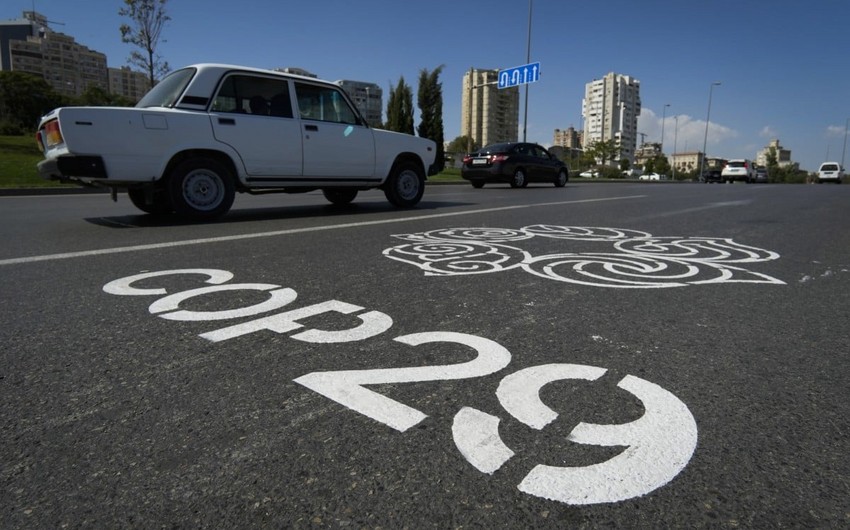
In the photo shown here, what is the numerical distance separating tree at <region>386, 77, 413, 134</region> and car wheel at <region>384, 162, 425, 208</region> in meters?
34.8

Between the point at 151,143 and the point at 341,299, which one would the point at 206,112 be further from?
the point at 341,299

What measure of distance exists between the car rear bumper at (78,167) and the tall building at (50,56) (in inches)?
4367

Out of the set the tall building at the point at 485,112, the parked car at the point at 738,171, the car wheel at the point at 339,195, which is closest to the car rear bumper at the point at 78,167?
the car wheel at the point at 339,195

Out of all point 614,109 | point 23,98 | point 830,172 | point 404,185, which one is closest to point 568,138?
point 614,109

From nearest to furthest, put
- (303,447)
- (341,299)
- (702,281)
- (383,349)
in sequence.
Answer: (303,447)
(383,349)
(341,299)
(702,281)

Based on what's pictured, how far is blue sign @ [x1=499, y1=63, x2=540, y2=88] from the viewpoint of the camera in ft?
93.4

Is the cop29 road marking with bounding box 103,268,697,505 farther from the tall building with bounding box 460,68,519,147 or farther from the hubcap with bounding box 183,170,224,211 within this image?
the tall building with bounding box 460,68,519,147

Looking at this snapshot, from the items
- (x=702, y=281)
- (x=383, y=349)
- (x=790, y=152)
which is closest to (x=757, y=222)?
(x=702, y=281)

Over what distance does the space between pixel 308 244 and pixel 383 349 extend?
2898 millimetres

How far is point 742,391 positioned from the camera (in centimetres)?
176

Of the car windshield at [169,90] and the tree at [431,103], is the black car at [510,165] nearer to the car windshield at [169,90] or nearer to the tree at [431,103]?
the car windshield at [169,90]

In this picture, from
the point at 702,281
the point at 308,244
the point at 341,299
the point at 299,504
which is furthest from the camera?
the point at 308,244

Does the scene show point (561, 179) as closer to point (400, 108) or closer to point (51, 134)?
point (51, 134)

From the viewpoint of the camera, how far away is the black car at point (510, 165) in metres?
17.4
